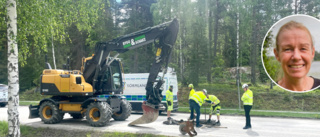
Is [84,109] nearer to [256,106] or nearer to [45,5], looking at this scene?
[45,5]

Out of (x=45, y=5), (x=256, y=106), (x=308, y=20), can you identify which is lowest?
(x=256, y=106)

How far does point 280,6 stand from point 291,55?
68.4 ft

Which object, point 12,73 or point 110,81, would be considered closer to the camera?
point 12,73

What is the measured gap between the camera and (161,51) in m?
11.1

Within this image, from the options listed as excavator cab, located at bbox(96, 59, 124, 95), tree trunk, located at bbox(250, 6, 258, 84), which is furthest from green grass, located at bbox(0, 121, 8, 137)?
tree trunk, located at bbox(250, 6, 258, 84)

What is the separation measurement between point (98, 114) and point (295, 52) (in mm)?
10842

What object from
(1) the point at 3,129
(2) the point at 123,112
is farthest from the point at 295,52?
(2) the point at 123,112

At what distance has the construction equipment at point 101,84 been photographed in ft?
36.6

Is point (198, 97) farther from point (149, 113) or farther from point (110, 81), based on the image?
point (110, 81)

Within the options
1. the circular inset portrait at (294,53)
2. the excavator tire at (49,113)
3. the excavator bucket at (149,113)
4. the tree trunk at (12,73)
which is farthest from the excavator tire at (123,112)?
the circular inset portrait at (294,53)

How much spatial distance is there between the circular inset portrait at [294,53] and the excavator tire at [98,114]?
10.2 meters

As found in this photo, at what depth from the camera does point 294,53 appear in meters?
1.85

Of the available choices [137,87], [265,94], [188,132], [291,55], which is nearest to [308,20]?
[291,55]

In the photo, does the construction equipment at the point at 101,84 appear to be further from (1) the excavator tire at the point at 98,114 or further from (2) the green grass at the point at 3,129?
(2) the green grass at the point at 3,129
